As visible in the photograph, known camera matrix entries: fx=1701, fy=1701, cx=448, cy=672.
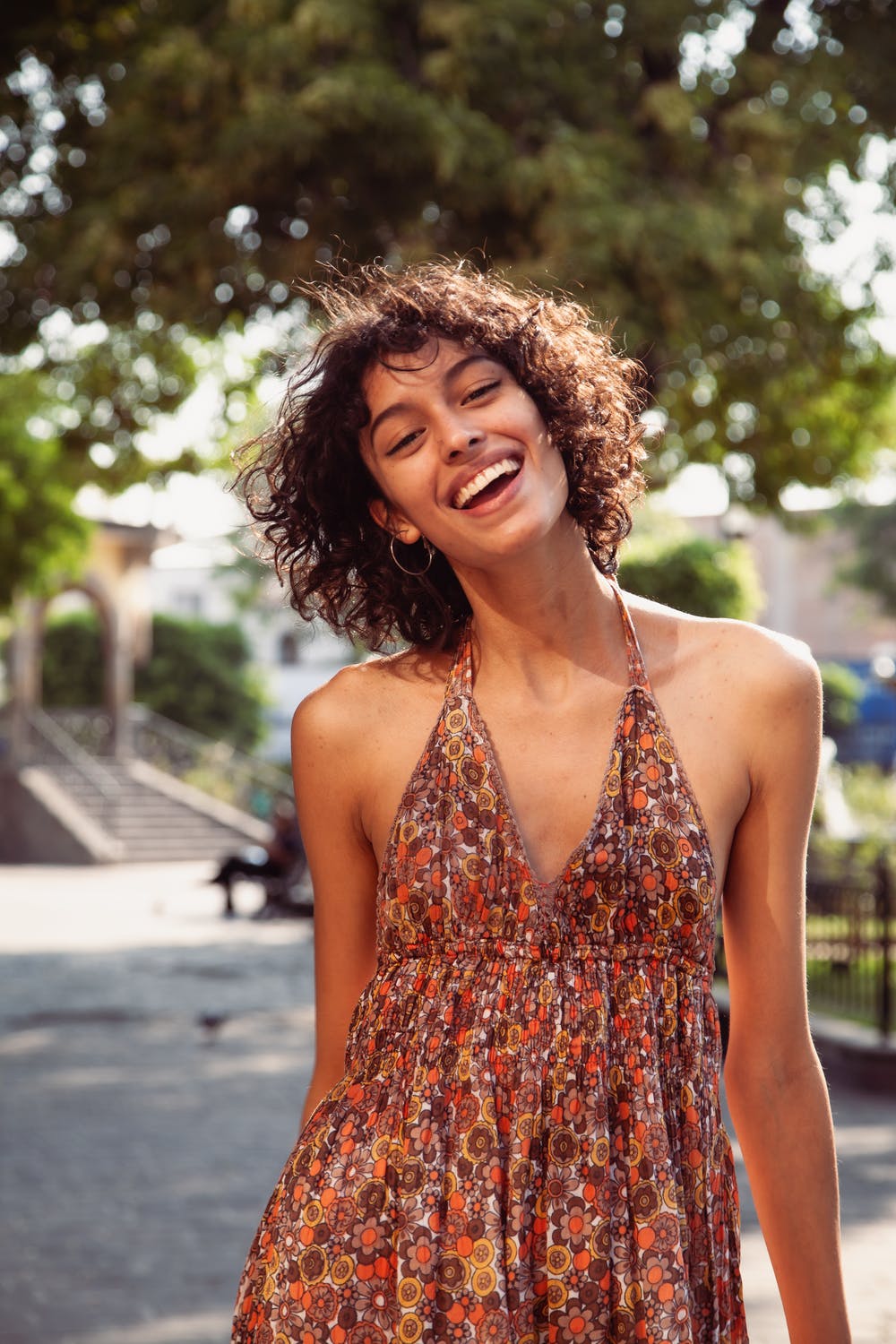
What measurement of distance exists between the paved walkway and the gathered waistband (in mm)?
3848

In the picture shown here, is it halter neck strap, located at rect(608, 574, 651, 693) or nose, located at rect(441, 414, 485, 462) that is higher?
nose, located at rect(441, 414, 485, 462)

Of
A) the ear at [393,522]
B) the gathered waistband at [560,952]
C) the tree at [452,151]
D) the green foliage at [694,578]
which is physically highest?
the tree at [452,151]

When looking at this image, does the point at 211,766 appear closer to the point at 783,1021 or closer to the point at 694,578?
the point at 694,578

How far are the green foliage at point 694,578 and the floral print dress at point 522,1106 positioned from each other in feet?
55.9

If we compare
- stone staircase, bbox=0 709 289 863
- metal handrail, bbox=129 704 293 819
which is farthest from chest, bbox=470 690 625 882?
metal handrail, bbox=129 704 293 819

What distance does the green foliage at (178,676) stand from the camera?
44.5 metres

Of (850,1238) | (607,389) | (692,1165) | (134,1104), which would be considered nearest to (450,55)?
(134,1104)

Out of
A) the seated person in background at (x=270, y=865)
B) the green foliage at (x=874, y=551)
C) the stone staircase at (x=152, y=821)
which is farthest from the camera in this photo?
the green foliage at (x=874, y=551)

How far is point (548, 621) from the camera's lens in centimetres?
221

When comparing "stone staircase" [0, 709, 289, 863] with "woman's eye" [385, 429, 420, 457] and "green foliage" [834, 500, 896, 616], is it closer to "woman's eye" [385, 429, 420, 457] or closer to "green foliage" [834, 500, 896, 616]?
"green foliage" [834, 500, 896, 616]

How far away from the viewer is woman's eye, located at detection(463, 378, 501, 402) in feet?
7.19

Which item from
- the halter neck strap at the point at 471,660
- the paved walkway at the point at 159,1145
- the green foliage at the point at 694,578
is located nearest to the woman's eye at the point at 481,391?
the halter neck strap at the point at 471,660

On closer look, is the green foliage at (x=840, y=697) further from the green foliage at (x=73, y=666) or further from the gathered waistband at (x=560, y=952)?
the gathered waistband at (x=560, y=952)

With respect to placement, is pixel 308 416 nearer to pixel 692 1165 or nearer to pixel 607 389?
pixel 607 389
